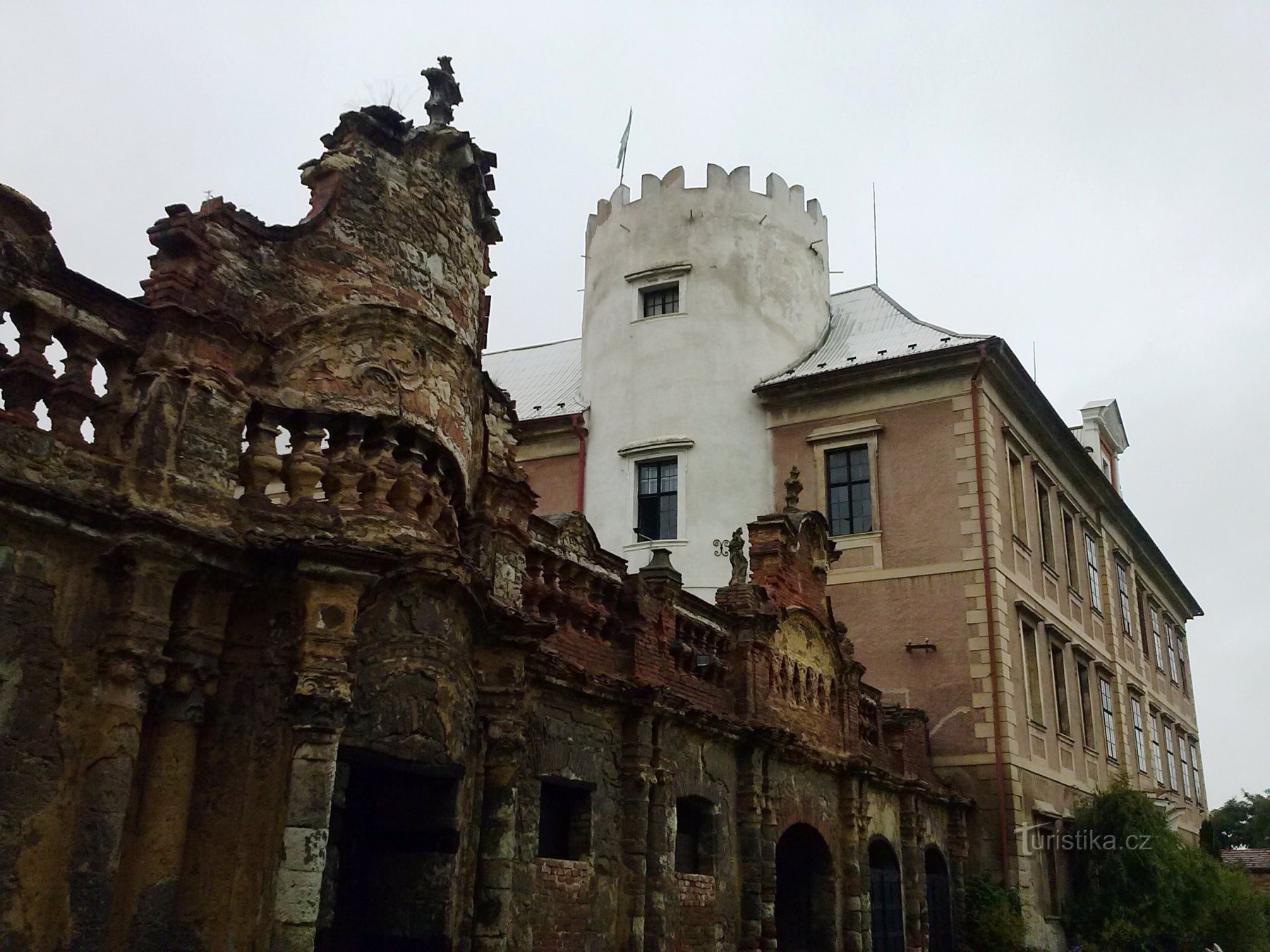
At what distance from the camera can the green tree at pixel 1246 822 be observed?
63.6 m

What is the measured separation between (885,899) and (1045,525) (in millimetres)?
11575

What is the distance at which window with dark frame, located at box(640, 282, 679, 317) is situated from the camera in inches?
1009

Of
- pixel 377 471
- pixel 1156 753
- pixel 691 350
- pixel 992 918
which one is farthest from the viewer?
pixel 1156 753

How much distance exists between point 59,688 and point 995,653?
1735 centimetres

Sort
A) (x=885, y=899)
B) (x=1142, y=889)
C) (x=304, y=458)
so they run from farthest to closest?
(x=1142, y=889)
(x=885, y=899)
(x=304, y=458)

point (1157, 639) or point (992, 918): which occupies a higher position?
point (1157, 639)

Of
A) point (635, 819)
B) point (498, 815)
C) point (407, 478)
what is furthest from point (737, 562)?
point (407, 478)

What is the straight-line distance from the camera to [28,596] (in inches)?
262

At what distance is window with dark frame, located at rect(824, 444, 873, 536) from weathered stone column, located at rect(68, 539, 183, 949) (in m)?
17.5

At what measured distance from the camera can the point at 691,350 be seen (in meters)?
25.1

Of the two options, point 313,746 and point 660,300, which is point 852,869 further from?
point 660,300

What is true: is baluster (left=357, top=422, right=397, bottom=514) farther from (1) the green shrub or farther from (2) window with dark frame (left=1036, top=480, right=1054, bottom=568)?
(2) window with dark frame (left=1036, top=480, right=1054, bottom=568)

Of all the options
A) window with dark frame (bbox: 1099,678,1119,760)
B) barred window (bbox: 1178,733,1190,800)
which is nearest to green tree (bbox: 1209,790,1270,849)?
barred window (bbox: 1178,733,1190,800)

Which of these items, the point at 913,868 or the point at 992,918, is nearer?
the point at 913,868
